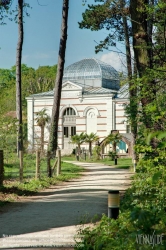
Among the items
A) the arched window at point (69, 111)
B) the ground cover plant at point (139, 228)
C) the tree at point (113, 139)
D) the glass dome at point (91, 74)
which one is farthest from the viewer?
the glass dome at point (91, 74)

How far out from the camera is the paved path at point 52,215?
9565 millimetres

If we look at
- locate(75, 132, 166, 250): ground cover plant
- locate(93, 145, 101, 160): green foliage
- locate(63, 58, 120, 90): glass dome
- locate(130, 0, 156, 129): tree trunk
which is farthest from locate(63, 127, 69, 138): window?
locate(75, 132, 166, 250): ground cover plant

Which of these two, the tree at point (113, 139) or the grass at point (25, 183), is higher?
the tree at point (113, 139)

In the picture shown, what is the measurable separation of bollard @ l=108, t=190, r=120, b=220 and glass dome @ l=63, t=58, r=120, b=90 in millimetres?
52327

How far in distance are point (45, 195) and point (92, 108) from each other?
41.7 metres

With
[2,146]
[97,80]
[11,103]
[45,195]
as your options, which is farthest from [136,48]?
[11,103]

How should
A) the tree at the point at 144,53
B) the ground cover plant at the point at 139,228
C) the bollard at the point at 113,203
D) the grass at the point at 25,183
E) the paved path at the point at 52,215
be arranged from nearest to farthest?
the ground cover plant at the point at 139,228
the bollard at the point at 113,203
the paved path at the point at 52,215
the tree at the point at 144,53
the grass at the point at 25,183

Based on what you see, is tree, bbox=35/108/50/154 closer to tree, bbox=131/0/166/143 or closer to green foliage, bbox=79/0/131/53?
green foliage, bbox=79/0/131/53

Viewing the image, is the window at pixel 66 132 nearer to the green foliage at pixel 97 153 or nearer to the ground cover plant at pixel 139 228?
the green foliage at pixel 97 153

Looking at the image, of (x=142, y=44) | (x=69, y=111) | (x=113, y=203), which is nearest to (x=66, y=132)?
(x=69, y=111)

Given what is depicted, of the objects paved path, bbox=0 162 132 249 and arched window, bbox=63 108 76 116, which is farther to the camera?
arched window, bbox=63 108 76 116

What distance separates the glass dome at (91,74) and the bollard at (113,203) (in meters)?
52.3

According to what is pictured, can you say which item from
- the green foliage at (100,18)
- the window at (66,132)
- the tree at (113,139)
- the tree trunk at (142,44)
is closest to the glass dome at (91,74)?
the window at (66,132)

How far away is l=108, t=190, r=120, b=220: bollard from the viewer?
858cm
